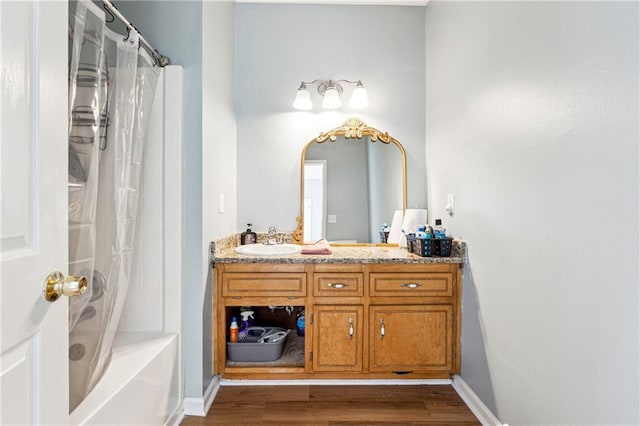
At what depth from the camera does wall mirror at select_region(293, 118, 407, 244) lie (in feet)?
8.61

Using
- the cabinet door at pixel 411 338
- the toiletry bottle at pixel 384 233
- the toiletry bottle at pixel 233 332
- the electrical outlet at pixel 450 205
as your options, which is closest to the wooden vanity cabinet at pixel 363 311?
the cabinet door at pixel 411 338

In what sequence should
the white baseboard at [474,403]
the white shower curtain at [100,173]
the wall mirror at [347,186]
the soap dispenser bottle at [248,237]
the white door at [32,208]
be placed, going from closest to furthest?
the white door at [32,208] → the white shower curtain at [100,173] → the white baseboard at [474,403] → the soap dispenser bottle at [248,237] → the wall mirror at [347,186]

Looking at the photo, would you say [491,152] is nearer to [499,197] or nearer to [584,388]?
[499,197]

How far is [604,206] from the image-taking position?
3.45 ft

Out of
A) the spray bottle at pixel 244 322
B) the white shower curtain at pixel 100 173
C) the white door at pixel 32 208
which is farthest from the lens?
the spray bottle at pixel 244 322

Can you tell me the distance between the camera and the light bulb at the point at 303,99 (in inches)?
98.7

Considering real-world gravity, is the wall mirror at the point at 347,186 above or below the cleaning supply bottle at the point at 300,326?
above

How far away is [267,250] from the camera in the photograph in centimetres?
226

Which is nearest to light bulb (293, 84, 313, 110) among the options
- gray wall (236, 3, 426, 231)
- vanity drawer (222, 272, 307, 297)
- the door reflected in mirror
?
gray wall (236, 3, 426, 231)

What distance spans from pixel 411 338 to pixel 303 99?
1.77 m

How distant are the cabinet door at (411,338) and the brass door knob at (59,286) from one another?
1.57 metres

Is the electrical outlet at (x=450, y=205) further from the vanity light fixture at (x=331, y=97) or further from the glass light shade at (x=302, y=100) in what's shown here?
the glass light shade at (x=302, y=100)

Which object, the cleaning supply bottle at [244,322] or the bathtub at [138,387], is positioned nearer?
the bathtub at [138,387]

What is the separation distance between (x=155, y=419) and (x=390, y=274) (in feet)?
4.53
